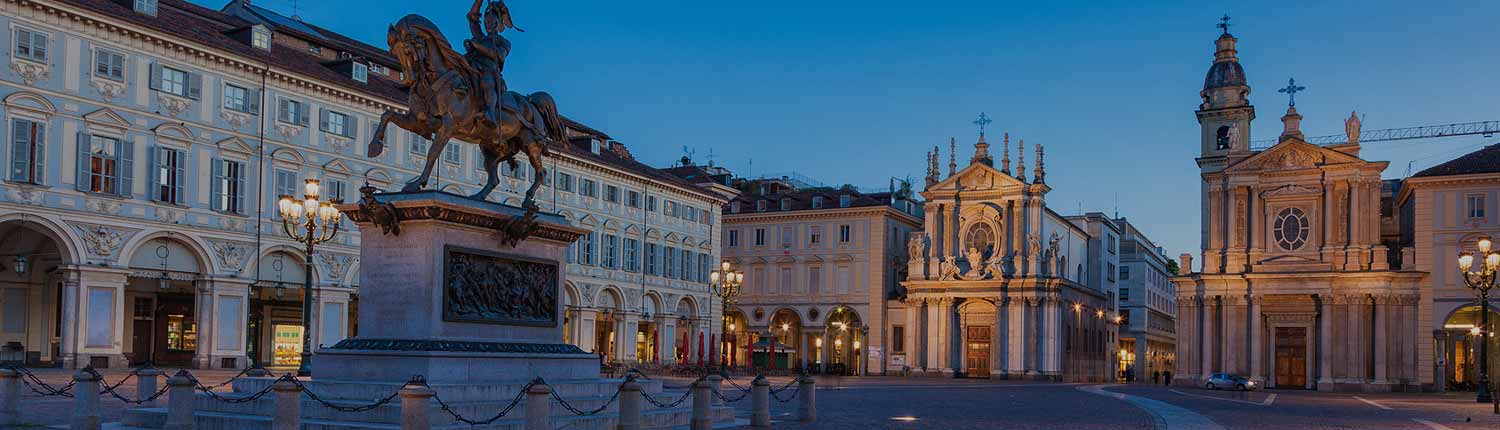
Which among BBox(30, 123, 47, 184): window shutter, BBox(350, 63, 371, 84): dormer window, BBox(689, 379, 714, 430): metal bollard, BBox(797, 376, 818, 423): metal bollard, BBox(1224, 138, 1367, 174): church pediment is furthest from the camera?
BBox(1224, 138, 1367, 174): church pediment

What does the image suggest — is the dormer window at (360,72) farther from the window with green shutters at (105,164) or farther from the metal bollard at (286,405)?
the metal bollard at (286,405)

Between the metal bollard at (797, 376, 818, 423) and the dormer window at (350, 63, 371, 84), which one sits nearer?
the metal bollard at (797, 376, 818, 423)

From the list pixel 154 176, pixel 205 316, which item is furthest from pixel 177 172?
pixel 205 316

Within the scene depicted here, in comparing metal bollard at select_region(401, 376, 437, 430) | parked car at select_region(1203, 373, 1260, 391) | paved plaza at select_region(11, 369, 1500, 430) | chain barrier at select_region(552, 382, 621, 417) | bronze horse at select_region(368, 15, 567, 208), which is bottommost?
parked car at select_region(1203, 373, 1260, 391)

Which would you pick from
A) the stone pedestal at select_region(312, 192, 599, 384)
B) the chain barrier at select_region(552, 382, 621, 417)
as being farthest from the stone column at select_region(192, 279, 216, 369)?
the chain barrier at select_region(552, 382, 621, 417)

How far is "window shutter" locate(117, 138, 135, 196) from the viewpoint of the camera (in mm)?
42562

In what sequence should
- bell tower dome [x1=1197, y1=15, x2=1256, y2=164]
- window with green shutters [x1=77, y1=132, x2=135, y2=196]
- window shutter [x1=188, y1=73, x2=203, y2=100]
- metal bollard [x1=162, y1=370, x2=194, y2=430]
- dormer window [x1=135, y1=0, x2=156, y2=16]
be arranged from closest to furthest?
metal bollard [x1=162, y1=370, x2=194, y2=430] → window with green shutters [x1=77, y1=132, x2=135, y2=196] → dormer window [x1=135, y1=0, x2=156, y2=16] → window shutter [x1=188, y1=73, x2=203, y2=100] → bell tower dome [x1=1197, y1=15, x2=1256, y2=164]

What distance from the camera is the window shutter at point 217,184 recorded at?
1815 inches

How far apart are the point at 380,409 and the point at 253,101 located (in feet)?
107

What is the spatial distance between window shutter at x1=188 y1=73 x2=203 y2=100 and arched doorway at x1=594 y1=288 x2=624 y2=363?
24710mm

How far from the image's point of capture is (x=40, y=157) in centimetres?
3984

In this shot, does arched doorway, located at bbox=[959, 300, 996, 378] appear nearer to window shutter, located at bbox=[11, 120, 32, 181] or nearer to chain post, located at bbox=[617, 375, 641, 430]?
window shutter, located at bbox=[11, 120, 32, 181]

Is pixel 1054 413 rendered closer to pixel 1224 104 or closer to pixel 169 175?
pixel 169 175

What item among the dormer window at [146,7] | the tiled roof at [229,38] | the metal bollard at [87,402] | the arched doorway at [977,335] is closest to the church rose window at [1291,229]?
the arched doorway at [977,335]
